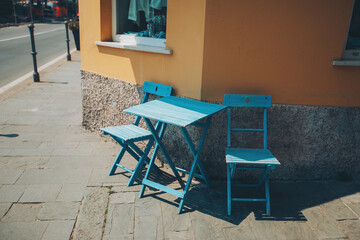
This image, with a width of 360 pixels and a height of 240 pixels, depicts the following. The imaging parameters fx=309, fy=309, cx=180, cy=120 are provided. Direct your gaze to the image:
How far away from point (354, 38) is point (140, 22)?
3108 millimetres

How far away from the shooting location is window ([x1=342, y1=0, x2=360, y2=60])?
12.5 feet

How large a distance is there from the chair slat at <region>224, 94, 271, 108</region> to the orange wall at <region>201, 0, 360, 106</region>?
188 millimetres

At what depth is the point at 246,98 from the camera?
3650 millimetres

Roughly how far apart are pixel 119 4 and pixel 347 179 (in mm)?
4271

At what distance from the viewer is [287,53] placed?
368 centimetres

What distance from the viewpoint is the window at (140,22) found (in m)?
4.54

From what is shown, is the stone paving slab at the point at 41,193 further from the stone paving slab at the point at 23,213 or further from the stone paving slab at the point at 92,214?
the stone paving slab at the point at 92,214

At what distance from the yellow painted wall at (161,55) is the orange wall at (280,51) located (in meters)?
0.15

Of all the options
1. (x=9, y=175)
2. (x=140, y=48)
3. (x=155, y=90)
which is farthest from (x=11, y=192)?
(x=140, y=48)

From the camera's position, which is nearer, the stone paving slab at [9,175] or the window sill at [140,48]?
the stone paving slab at [9,175]

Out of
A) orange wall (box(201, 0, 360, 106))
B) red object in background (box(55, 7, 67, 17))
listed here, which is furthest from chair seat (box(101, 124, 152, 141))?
red object in background (box(55, 7, 67, 17))

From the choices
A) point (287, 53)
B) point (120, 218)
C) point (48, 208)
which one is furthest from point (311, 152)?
point (48, 208)

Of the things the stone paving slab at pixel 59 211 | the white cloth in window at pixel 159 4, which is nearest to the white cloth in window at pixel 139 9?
the white cloth in window at pixel 159 4

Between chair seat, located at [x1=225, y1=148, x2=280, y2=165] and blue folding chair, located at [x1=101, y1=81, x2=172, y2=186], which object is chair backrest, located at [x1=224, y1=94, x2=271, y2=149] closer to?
chair seat, located at [x1=225, y1=148, x2=280, y2=165]
